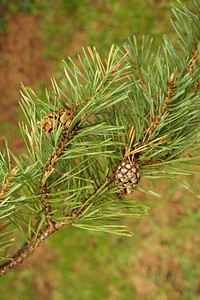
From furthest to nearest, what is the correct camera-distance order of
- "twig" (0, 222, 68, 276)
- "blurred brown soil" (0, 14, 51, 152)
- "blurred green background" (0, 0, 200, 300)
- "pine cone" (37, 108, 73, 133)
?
"blurred brown soil" (0, 14, 51, 152)
"blurred green background" (0, 0, 200, 300)
"twig" (0, 222, 68, 276)
"pine cone" (37, 108, 73, 133)

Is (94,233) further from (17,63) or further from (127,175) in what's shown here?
(127,175)

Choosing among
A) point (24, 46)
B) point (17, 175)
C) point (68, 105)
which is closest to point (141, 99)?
point (68, 105)

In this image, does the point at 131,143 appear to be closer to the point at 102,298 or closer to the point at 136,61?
the point at 136,61

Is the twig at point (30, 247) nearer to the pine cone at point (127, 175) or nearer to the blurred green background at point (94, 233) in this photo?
the pine cone at point (127, 175)

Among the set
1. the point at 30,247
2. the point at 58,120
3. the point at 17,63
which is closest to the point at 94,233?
the point at 17,63

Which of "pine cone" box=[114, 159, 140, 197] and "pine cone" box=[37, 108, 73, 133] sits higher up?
"pine cone" box=[37, 108, 73, 133]

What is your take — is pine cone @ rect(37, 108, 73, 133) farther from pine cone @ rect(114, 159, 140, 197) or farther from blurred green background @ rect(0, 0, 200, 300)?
blurred green background @ rect(0, 0, 200, 300)

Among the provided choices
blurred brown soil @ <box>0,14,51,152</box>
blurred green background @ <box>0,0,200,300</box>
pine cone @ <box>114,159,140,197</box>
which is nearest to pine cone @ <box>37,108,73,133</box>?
pine cone @ <box>114,159,140,197</box>
